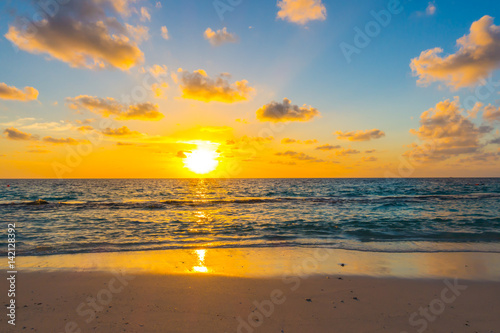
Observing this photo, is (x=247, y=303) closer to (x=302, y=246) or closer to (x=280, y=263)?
(x=280, y=263)

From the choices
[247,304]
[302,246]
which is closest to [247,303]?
[247,304]

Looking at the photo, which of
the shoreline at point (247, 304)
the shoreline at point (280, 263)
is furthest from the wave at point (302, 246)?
the shoreline at point (247, 304)

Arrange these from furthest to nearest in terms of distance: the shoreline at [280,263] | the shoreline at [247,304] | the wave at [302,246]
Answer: the wave at [302,246] → the shoreline at [280,263] → the shoreline at [247,304]

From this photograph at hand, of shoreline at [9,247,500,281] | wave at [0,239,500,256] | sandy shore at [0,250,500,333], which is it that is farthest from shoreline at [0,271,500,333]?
wave at [0,239,500,256]

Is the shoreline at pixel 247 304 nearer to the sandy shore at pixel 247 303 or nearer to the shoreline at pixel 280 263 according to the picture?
the sandy shore at pixel 247 303

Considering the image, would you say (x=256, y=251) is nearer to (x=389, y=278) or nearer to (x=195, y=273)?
(x=195, y=273)

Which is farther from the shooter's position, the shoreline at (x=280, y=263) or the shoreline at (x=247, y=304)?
the shoreline at (x=280, y=263)

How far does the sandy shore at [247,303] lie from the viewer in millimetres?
5418

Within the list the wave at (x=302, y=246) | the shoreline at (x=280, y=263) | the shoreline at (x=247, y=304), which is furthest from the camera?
the wave at (x=302, y=246)

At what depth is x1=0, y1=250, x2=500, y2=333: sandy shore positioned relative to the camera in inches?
213

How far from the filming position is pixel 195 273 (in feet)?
27.8

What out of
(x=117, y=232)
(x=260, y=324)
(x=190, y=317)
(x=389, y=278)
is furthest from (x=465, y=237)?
(x=117, y=232)

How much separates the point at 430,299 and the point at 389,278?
1412 millimetres

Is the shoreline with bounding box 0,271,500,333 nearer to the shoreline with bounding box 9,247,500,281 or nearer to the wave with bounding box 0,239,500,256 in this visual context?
the shoreline with bounding box 9,247,500,281
